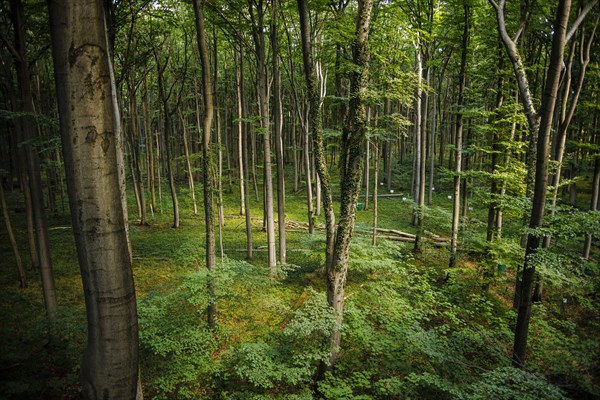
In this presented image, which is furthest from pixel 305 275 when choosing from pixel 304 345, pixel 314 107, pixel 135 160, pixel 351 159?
pixel 135 160

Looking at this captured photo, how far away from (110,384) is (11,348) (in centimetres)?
770

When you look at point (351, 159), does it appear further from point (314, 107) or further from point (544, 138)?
point (544, 138)

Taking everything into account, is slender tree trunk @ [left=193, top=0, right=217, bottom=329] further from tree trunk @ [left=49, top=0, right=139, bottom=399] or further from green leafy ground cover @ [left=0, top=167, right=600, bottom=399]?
tree trunk @ [left=49, top=0, right=139, bottom=399]

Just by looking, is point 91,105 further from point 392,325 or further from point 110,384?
point 392,325

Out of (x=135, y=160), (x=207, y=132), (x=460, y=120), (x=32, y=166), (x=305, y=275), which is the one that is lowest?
(x=305, y=275)

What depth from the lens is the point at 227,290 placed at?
20.4 ft

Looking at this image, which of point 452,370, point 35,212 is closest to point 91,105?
point 452,370

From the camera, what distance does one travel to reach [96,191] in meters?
1.57

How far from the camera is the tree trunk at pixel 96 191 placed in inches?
58.6

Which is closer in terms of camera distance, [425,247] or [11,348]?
[11,348]

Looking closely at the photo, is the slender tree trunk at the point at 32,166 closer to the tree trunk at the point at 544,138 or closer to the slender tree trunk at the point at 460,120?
the tree trunk at the point at 544,138

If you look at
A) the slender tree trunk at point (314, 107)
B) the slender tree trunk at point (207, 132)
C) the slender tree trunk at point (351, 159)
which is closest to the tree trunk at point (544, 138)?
the slender tree trunk at point (351, 159)

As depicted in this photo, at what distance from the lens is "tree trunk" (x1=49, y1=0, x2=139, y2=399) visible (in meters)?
1.49

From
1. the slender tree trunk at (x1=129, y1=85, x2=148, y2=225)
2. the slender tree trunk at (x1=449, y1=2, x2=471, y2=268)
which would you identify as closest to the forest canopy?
the slender tree trunk at (x1=449, y1=2, x2=471, y2=268)
